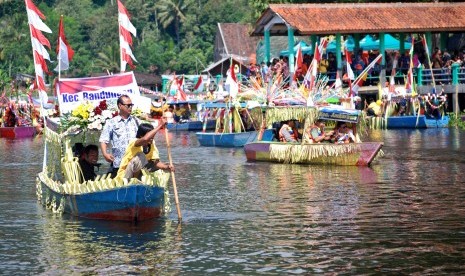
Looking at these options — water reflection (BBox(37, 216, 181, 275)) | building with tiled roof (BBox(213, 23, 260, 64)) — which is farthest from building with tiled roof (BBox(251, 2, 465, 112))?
building with tiled roof (BBox(213, 23, 260, 64))

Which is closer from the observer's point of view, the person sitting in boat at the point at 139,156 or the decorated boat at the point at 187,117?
the person sitting in boat at the point at 139,156

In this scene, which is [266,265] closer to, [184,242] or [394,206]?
[184,242]

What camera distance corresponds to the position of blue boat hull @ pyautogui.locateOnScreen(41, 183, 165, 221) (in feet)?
59.8

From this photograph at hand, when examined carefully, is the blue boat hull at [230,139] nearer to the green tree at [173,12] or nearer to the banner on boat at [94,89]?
the banner on boat at [94,89]

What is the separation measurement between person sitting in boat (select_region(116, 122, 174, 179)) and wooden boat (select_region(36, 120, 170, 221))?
15cm

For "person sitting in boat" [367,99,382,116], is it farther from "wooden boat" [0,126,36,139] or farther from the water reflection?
the water reflection

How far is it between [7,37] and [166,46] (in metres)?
15.3

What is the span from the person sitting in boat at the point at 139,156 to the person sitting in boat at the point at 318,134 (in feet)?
36.4

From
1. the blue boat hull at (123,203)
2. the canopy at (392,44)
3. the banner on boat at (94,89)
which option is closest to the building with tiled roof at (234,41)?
the canopy at (392,44)

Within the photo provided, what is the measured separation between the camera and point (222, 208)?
836 inches

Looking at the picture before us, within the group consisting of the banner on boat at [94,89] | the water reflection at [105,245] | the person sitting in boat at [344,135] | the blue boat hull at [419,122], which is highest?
the banner on boat at [94,89]

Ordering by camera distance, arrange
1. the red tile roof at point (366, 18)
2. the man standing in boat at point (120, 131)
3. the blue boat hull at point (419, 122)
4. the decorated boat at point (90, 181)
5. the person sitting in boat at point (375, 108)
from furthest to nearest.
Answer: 1. the red tile roof at point (366, 18)
2. the person sitting in boat at point (375, 108)
3. the blue boat hull at point (419, 122)
4. the man standing in boat at point (120, 131)
5. the decorated boat at point (90, 181)

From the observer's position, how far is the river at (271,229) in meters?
15.4

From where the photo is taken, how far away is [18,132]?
53.3m
